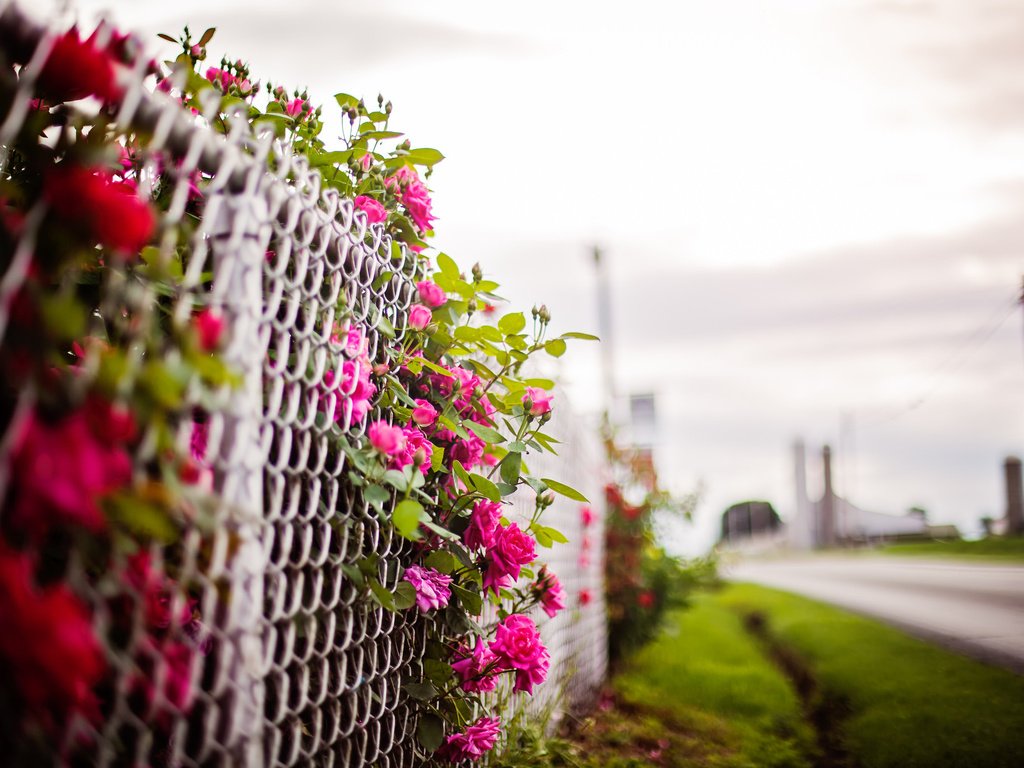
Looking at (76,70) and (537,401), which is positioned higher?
(76,70)

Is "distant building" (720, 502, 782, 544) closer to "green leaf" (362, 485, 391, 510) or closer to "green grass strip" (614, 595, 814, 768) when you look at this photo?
"green grass strip" (614, 595, 814, 768)

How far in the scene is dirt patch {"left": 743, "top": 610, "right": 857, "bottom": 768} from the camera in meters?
3.75

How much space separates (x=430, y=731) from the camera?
1774 mm

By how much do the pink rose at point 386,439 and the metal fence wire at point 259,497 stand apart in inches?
2.9

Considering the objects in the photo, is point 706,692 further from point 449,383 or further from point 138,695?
point 138,695

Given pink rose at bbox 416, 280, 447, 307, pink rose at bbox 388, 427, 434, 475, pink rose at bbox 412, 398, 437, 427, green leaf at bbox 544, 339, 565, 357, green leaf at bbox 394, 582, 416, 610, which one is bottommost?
green leaf at bbox 394, 582, 416, 610

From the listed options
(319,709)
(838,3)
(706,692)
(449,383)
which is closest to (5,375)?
(319,709)

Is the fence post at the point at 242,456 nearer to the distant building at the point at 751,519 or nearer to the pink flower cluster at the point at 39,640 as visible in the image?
the pink flower cluster at the point at 39,640

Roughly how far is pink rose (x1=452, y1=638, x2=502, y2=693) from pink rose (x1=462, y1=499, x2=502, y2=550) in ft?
1.05

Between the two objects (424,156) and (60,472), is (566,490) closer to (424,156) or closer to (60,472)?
(424,156)

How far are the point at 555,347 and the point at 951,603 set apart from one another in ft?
27.4

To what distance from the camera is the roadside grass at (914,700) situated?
3400 millimetres

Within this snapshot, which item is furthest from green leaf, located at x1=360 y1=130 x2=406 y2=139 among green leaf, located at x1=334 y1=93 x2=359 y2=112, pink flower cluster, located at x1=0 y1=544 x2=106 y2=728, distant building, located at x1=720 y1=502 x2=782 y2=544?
distant building, located at x1=720 y1=502 x2=782 y2=544

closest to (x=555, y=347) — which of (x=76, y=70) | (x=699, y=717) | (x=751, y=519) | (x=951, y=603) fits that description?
(x=76, y=70)
